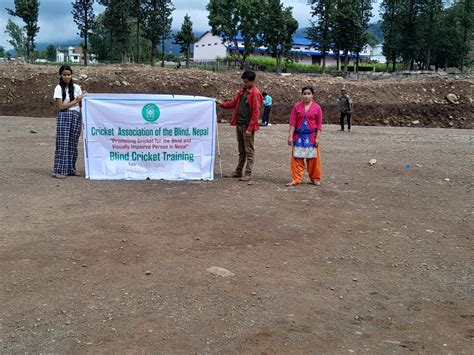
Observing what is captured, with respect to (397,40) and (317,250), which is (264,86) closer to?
(317,250)

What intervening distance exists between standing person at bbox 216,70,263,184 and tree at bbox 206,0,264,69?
127ft

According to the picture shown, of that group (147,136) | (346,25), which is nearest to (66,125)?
(147,136)

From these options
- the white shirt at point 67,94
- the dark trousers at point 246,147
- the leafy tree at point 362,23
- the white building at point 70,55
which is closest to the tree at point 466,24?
the leafy tree at point 362,23

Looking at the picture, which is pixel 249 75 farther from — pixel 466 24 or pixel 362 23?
pixel 466 24

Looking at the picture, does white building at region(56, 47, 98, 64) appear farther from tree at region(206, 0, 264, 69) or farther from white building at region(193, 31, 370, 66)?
tree at region(206, 0, 264, 69)

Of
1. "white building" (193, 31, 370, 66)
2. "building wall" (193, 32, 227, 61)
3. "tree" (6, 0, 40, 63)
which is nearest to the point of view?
"tree" (6, 0, 40, 63)

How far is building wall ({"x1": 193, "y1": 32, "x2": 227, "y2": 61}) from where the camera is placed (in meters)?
83.1

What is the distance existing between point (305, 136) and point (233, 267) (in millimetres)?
4218

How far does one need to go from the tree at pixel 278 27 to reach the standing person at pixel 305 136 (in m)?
39.6

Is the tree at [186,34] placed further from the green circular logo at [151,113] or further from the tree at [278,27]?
the green circular logo at [151,113]

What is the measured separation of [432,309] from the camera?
4.14 metres

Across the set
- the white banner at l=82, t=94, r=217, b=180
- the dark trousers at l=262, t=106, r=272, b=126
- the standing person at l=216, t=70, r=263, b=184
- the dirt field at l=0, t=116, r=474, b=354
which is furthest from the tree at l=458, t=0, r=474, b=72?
the white banner at l=82, t=94, r=217, b=180

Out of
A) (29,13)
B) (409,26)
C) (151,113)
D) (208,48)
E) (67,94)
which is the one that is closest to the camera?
(67,94)

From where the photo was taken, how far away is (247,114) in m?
8.57
